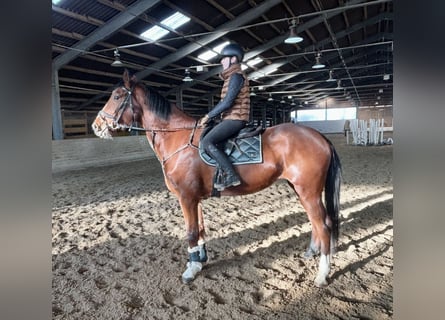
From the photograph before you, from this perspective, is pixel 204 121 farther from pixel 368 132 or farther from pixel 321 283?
pixel 368 132

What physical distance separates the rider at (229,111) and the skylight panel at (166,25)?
4764 millimetres

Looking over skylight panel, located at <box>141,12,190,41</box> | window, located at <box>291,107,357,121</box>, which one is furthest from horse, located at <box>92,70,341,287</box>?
window, located at <box>291,107,357,121</box>

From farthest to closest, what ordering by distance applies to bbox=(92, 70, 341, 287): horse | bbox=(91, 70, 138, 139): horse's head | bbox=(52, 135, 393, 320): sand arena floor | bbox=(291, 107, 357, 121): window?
1. bbox=(291, 107, 357, 121): window
2. bbox=(91, 70, 138, 139): horse's head
3. bbox=(92, 70, 341, 287): horse
4. bbox=(52, 135, 393, 320): sand arena floor

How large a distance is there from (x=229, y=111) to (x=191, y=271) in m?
1.10

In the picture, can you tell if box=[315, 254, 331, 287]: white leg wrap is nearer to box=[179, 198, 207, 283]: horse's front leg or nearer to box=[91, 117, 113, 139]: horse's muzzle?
box=[179, 198, 207, 283]: horse's front leg

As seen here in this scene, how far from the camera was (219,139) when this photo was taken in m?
1.83

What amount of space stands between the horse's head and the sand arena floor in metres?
0.99

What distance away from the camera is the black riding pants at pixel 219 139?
181 centimetres

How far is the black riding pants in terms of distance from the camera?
181 centimetres

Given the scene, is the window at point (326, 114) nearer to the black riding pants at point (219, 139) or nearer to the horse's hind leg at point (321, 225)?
the horse's hind leg at point (321, 225)

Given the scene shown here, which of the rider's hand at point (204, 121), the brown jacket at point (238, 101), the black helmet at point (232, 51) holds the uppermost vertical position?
the black helmet at point (232, 51)

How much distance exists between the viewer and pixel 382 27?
25.5ft

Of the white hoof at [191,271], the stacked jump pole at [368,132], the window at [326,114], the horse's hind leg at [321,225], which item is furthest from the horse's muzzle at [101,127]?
the window at [326,114]
